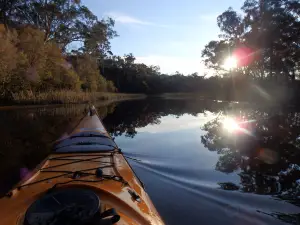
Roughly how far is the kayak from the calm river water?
2.95ft

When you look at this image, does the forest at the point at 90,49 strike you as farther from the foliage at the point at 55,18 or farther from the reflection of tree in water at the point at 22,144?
the reflection of tree in water at the point at 22,144

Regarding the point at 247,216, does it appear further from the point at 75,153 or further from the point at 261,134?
the point at 261,134

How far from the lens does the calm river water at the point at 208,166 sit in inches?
115

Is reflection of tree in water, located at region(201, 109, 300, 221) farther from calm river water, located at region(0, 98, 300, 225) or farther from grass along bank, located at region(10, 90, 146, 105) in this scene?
grass along bank, located at region(10, 90, 146, 105)

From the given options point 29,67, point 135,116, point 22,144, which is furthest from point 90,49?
point 22,144

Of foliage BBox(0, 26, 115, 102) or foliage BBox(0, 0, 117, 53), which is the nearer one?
foliage BBox(0, 26, 115, 102)

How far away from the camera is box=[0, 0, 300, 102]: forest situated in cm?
1614

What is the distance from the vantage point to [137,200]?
196cm

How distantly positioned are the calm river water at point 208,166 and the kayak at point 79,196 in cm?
90

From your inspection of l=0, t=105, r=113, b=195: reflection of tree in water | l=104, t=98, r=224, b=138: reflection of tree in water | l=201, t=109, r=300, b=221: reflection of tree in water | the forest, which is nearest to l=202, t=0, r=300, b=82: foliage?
the forest

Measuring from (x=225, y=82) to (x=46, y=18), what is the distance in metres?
22.8

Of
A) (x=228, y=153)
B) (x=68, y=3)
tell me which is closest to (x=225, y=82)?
(x=68, y=3)

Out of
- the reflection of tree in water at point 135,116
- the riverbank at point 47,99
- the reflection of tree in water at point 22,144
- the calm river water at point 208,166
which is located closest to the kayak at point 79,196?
the calm river water at point 208,166

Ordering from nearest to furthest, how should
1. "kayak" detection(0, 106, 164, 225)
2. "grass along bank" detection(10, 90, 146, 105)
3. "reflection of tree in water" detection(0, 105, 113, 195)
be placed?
1. "kayak" detection(0, 106, 164, 225)
2. "reflection of tree in water" detection(0, 105, 113, 195)
3. "grass along bank" detection(10, 90, 146, 105)
